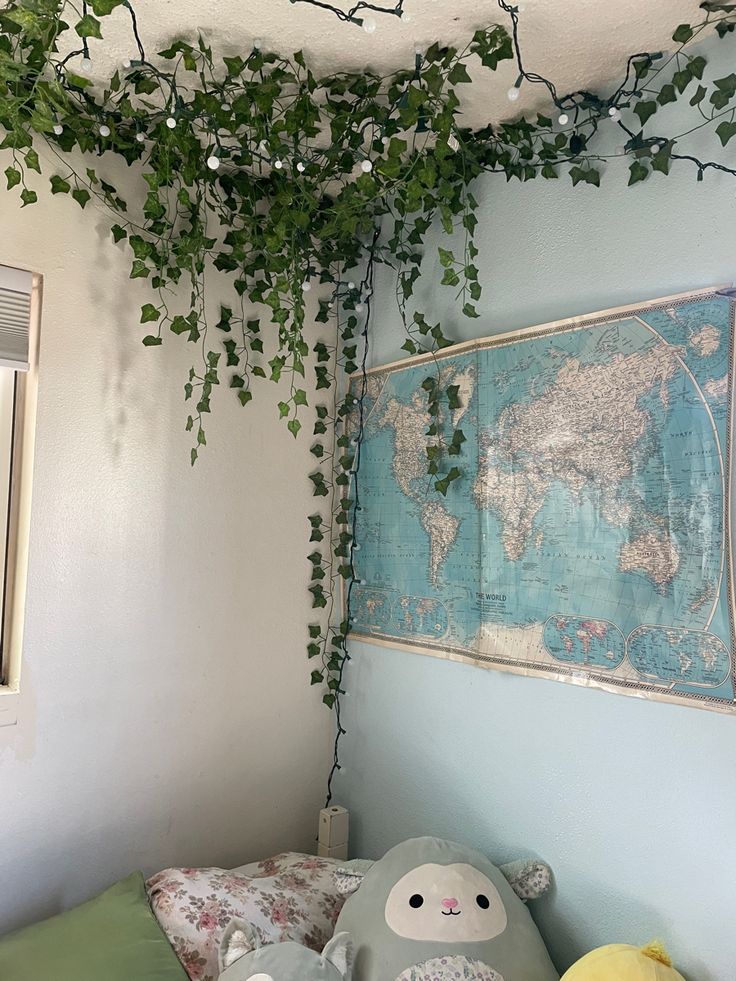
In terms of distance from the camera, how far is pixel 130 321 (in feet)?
6.20

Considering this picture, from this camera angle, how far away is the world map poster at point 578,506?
4.60 feet

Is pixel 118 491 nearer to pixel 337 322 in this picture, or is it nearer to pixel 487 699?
pixel 337 322

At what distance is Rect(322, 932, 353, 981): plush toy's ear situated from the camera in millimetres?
1415

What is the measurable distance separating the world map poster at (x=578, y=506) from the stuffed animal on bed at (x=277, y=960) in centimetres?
68

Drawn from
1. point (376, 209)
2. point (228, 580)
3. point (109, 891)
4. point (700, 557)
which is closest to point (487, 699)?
point (700, 557)

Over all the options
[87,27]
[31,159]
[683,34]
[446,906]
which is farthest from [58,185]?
[446,906]

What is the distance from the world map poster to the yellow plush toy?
1.46ft

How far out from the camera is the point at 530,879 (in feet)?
5.24

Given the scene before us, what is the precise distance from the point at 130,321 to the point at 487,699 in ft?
4.19

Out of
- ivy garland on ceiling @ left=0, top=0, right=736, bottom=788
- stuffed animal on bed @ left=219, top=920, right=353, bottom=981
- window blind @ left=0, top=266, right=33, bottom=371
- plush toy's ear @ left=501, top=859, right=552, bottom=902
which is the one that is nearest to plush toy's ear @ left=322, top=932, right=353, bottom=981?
stuffed animal on bed @ left=219, top=920, right=353, bottom=981

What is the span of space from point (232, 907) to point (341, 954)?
0.29 m

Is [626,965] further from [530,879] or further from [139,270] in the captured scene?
[139,270]

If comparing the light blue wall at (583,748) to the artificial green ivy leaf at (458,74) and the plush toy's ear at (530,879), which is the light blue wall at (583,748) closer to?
the plush toy's ear at (530,879)

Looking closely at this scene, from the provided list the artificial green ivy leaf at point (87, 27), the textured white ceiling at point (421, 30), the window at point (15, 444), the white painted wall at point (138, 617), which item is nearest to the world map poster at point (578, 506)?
the white painted wall at point (138, 617)
